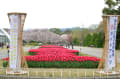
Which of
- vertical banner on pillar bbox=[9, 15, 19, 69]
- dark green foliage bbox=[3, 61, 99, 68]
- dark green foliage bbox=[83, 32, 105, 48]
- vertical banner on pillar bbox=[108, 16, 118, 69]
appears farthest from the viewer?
dark green foliage bbox=[83, 32, 105, 48]

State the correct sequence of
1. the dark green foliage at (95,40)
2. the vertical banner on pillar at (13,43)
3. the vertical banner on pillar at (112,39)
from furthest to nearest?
the dark green foliage at (95,40), the vertical banner on pillar at (112,39), the vertical banner on pillar at (13,43)

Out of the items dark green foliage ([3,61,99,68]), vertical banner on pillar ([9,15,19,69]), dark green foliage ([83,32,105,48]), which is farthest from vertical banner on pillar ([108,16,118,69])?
dark green foliage ([83,32,105,48])

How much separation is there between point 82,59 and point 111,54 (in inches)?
105

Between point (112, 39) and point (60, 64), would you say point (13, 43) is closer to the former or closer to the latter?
point (60, 64)

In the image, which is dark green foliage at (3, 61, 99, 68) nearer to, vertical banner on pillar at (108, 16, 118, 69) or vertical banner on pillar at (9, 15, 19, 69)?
vertical banner on pillar at (108, 16, 118, 69)

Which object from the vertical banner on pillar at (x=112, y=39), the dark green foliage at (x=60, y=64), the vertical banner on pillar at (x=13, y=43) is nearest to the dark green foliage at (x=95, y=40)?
the dark green foliage at (x=60, y=64)

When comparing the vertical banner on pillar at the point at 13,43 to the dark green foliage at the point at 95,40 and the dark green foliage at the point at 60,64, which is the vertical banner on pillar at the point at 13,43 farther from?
the dark green foliage at the point at 95,40

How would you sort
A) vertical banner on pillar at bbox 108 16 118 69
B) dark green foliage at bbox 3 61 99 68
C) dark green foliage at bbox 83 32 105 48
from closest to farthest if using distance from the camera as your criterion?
vertical banner on pillar at bbox 108 16 118 69 < dark green foliage at bbox 3 61 99 68 < dark green foliage at bbox 83 32 105 48

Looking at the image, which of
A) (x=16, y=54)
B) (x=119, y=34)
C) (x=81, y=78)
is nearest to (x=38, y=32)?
(x=119, y=34)

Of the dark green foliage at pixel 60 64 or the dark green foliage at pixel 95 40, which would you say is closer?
the dark green foliage at pixel 60 64

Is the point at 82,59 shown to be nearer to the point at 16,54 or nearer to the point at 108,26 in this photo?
the point at 108,26

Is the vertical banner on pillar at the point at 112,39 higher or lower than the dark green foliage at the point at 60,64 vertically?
higher

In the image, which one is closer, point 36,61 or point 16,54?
point 16,54

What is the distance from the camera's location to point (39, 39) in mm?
25703
